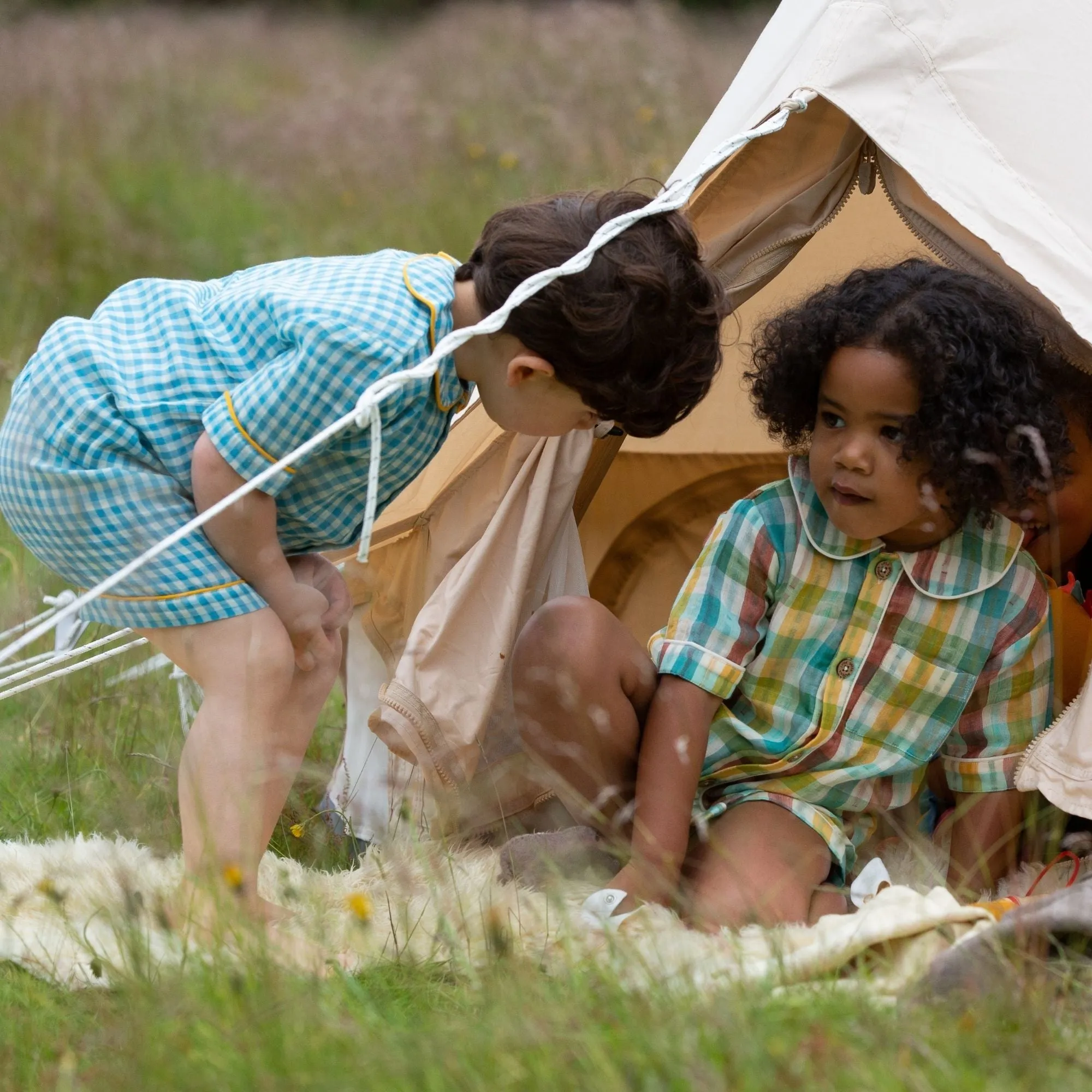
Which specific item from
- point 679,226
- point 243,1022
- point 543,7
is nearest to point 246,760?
point 243,1022

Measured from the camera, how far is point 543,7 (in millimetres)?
9656

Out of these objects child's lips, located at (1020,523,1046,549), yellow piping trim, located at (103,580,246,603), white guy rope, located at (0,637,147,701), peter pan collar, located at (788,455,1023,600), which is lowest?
white guy rope, located at (0,637,147,701)

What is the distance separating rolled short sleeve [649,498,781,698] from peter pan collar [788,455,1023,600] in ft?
0.25

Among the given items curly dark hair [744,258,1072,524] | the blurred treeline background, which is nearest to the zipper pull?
curly dark hair [744,258,1072,524]

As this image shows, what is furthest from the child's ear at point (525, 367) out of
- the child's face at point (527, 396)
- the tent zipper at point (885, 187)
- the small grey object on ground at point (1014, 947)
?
the small grey object on ground at point (1014, 947)

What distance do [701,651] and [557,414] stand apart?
0.42 m

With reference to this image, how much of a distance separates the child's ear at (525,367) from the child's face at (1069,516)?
2.93 feet

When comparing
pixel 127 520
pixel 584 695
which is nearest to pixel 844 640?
pixel 584 695

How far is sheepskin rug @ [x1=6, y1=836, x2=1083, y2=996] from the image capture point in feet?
5.12

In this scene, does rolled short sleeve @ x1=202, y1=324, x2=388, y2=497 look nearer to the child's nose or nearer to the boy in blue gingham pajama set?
the boy in blue gingham pajama set

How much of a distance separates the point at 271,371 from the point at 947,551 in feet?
3.43

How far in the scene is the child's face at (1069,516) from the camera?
2.46 metres

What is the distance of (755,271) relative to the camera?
92.8 inches

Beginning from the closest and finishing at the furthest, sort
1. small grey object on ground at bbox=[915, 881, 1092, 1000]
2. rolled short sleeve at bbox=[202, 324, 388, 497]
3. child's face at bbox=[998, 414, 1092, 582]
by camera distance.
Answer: small grey object on ground at bbox=[915, 881, 1092, 1000] < rolled short sleeve at bbox=[202, 324, 388, 497] < child's face at bbox=[998, 414, 1092, 582]
